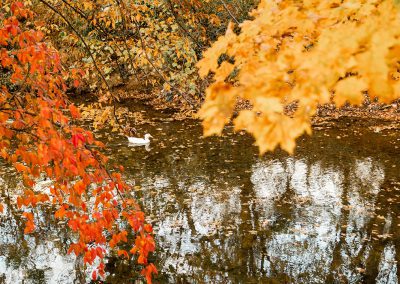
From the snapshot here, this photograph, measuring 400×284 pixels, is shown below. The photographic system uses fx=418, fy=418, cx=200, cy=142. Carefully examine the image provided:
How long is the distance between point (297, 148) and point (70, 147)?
27.8 ft

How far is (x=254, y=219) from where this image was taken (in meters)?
7.18

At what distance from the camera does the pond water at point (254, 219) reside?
579 centimetres

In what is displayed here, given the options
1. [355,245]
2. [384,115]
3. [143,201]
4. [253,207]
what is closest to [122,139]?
[143,201]

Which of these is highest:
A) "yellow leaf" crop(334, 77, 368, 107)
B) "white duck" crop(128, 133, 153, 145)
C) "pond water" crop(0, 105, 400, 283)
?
"white duck" crop(128, 133, 153, 145)

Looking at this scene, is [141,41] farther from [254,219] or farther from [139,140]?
[139,140]

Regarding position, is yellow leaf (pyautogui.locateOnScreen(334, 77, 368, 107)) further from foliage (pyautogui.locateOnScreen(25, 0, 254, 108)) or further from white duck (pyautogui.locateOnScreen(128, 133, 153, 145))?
white duck (pyautogui.locateOnScreen(128, 133, 153, 145))

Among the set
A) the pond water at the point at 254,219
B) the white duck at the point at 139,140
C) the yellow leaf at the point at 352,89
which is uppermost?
the white duck at the point at 139,140

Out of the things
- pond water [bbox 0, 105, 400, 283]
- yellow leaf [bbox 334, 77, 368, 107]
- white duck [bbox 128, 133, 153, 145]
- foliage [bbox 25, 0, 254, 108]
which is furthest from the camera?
white duck [bbox 128, 133, 153, 145]

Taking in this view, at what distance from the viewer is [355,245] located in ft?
20.5

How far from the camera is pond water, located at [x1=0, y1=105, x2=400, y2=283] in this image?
5.79m

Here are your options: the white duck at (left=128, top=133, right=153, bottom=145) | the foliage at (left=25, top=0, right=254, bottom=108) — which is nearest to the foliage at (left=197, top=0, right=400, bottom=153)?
the foliage at (left=25, top=0, right=254, bottom=108)

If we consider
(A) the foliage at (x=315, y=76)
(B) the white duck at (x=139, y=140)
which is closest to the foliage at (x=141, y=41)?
(A) the foliage at (x=315, y=76)

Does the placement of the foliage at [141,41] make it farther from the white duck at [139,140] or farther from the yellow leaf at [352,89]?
the white duck at [139,140]

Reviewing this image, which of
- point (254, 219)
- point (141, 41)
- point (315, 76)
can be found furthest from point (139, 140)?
point (315, 76)
